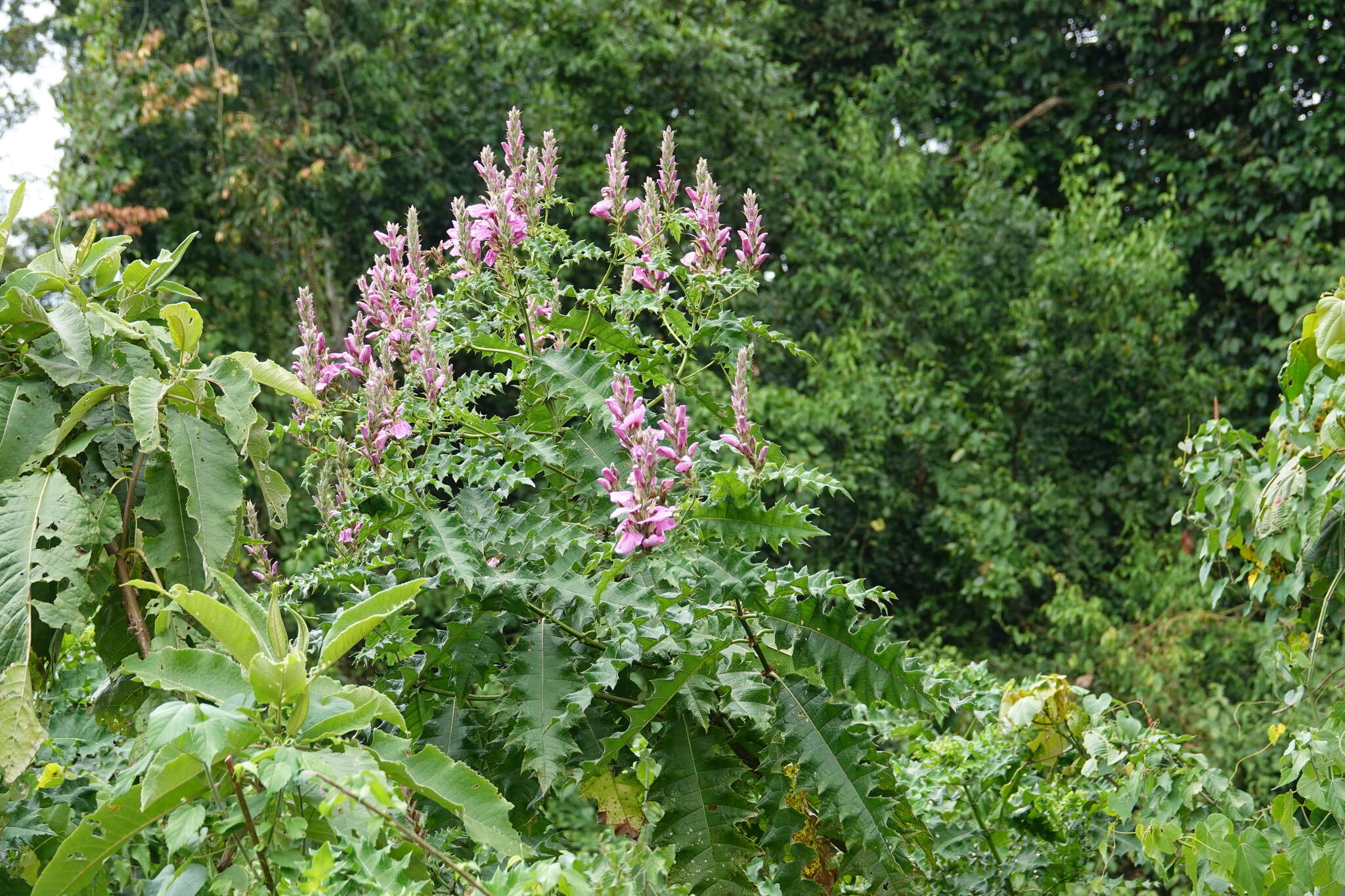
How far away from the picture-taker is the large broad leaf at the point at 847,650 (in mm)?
1409

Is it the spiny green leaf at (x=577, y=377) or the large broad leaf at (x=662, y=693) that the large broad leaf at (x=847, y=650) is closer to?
the large broad leaf at (x=662, y=693)

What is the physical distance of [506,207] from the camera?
5.83 feet

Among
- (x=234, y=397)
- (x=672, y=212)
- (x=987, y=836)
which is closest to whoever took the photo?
(x=234, y=397)

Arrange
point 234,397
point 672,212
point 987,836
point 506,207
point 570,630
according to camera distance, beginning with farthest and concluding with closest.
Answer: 1. point 987,836
2. point 672,212
3. point 506,207
4. point 570,630
5. point 234,397

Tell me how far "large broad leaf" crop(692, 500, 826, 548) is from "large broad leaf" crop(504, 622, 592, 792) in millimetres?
228

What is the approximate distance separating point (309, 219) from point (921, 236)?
3485 millimetres

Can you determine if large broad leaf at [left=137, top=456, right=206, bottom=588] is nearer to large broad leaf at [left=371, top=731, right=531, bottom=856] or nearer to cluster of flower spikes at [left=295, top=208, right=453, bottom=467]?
cluster of flower spikes at [left=295, top=208, right=453, bottom=467]

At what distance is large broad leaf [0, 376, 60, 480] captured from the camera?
4.64 feet

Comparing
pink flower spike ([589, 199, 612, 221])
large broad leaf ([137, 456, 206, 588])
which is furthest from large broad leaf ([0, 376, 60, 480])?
pink flower spike ([589, 199, 612, 221])

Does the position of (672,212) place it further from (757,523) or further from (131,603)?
(131,603)

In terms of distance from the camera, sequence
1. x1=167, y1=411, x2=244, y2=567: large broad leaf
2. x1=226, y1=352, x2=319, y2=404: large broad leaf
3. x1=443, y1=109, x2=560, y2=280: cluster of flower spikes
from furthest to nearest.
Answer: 1. x1=443, y1=109, x2=560, y2=280: cluster of flower spikes
2. x1=226, y1=352, x2=319, y2=404: large broad leaf
3. x1=167, y1=411, x2=244, y2=567: large broad leaf

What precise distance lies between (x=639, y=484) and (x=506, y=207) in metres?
0.58

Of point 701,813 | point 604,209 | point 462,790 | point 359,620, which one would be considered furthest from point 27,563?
point 604,209

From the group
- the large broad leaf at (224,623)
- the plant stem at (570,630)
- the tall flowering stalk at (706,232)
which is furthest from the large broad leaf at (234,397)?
the tall flowering stalk at (706,232)
